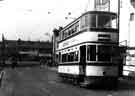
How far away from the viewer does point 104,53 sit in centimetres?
1558

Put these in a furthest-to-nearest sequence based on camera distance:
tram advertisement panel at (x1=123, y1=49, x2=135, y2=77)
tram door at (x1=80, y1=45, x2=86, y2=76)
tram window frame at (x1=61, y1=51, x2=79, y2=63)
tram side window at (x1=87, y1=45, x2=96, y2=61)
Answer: tram advertisement panel at (x1=123, y1=49, x2=135, y2=77) < tram window frame at (x1=61, y1=51, x2=79, y2=63) < tram door at (x1=80, y1=45, x2=86, y2=76) < tram side window at (x1=87, y1=45, x2=96, y2=61)

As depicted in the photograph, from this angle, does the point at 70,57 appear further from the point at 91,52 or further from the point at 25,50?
the point at 25,50

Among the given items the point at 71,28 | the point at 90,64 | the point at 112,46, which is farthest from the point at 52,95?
the point at 71,28

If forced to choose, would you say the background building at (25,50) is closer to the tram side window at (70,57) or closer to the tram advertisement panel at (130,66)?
the tram advertisement panel at (130,66)

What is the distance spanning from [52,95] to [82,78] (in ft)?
14.1

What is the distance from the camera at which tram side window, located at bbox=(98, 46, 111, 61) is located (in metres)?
15.6

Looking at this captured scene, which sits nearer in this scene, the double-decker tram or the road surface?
the road surface

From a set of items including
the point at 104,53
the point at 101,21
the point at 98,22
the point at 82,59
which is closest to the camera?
the point at 104,53

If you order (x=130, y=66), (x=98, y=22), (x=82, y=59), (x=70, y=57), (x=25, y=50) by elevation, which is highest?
(x=25, y=50)

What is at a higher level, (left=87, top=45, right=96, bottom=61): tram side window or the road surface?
(left=87, top=45, right=96, bottom=61): tram side window

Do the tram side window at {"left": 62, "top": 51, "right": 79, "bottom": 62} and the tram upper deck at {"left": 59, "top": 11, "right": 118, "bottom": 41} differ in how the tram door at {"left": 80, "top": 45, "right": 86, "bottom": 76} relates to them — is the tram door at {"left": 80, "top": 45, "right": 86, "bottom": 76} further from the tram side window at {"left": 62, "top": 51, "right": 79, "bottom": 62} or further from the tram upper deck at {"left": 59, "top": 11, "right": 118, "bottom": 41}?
the tram upper deck at {"left": 59, "top": 11, "right": 118, "bottom": 41}

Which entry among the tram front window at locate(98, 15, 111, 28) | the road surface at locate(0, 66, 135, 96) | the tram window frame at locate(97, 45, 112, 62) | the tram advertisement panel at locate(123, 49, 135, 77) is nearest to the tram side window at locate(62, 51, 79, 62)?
the road surface at locate(0, 66, 135, 96)

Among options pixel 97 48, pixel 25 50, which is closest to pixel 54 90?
pixel 97 48

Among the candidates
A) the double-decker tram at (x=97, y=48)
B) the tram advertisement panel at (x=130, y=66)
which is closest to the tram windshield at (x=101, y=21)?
the double-decker tram at (x=97, y=48)
